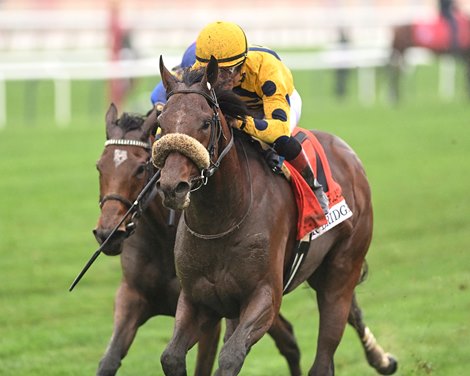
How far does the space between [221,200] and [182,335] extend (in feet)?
2.03

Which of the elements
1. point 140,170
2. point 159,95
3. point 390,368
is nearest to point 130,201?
point 140,170

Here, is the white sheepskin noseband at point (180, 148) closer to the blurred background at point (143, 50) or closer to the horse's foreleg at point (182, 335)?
the horse's foreleg at point (182, 335)

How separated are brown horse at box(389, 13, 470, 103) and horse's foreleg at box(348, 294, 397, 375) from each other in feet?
48.7

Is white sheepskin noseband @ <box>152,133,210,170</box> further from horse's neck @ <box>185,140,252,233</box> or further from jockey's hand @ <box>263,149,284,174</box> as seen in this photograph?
jockey's hand @ <box>263,149,284,174</box>

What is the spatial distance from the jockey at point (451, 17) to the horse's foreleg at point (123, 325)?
16.3 metres

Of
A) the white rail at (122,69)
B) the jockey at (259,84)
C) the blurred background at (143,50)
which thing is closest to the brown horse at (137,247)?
the jockey at (259,84)

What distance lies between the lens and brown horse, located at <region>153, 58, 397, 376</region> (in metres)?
5.03

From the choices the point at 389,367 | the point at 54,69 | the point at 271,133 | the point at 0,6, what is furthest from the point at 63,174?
the point at 0,6

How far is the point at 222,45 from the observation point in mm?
5590

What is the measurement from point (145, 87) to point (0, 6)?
12.9 metres

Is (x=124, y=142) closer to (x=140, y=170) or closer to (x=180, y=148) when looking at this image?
(x=140, y=170)

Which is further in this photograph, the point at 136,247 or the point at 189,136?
the point at 136,247

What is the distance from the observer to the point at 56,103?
21812mm

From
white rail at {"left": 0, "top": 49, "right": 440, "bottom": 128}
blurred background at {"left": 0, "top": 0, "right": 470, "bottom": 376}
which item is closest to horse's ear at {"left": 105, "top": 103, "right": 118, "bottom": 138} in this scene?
blurred background at {"left": 0, "top": 0, "right": 470, "bottom": 376}
